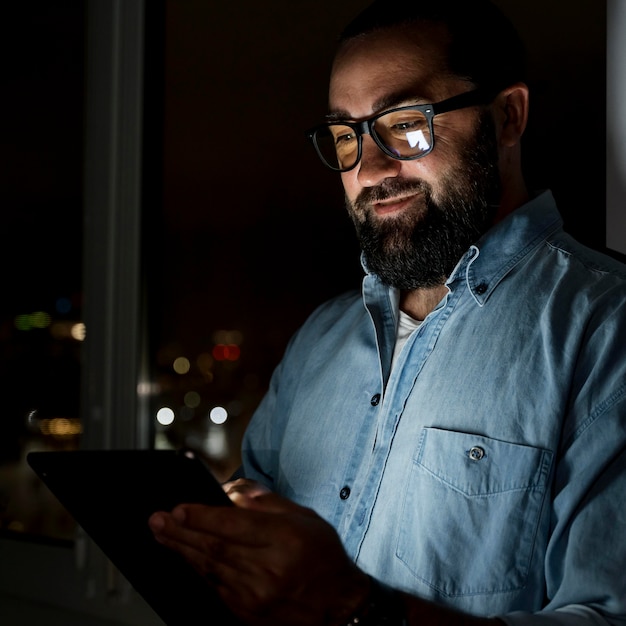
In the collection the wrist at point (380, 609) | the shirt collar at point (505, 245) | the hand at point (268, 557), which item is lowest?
the wrist at point (380, 609)

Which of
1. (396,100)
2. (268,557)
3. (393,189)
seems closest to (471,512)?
(268,557)

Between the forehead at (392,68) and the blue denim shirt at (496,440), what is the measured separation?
0.87 feet

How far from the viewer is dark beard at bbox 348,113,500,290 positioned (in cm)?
121

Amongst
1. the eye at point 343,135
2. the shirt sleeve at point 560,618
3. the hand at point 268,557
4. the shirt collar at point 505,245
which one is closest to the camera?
the hand at point 268,557

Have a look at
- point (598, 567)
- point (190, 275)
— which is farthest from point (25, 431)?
point (598, 567)

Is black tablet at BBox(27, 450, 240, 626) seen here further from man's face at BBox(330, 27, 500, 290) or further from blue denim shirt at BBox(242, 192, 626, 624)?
man's face at BBox(330, 27, 500, 290)

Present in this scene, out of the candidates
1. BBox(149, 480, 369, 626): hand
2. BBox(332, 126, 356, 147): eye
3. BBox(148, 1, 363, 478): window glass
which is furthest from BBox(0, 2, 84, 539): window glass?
BBox(149, 480, 369, 626): hand

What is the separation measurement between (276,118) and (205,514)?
1260mm

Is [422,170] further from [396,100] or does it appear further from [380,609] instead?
[380,609]

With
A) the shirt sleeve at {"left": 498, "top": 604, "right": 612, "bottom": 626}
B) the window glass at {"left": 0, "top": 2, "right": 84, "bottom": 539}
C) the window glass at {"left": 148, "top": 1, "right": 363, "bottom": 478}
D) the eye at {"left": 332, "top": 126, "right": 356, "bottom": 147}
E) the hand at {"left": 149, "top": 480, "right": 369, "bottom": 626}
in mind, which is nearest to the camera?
the hand at {"left": 149, "top": 480, "right": 369, "bottom": 626}

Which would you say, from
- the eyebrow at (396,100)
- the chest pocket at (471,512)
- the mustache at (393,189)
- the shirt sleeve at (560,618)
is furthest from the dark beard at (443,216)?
Answer: the shirt sleeve at (560,618)

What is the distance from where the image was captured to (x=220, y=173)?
1935mm

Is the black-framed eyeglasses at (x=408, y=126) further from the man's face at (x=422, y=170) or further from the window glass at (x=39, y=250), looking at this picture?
the window glass at (x=39, y=250)

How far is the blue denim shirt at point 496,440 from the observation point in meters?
Result: 0.94
